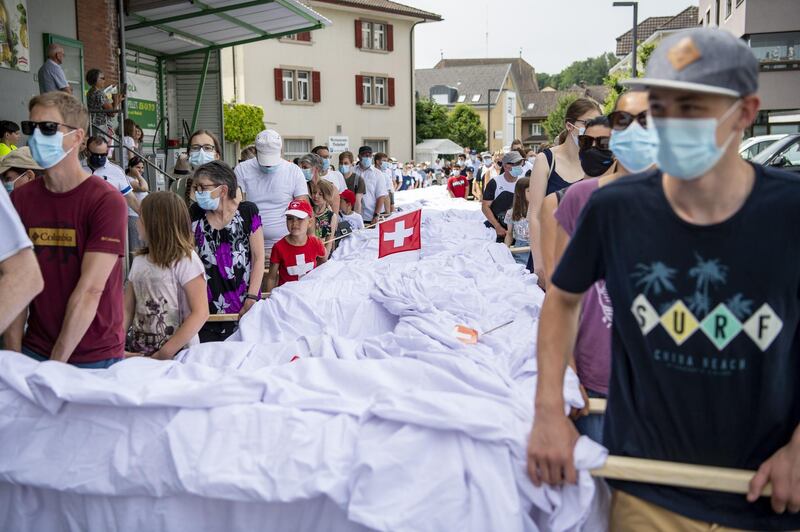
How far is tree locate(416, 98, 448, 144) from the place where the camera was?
194 ft

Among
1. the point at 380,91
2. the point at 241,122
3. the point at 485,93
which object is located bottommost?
the point at 241,122

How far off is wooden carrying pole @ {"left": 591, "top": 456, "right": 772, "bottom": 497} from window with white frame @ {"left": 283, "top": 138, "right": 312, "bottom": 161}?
3636 cm

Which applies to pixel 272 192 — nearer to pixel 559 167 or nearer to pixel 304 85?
pixel 559 167

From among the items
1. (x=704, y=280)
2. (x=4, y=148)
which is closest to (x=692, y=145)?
(x=704, y=280)

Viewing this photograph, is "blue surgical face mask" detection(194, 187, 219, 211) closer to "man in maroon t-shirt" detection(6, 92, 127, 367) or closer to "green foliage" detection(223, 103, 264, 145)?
"man in maroon t-shirt" detection(6, 92, 127, 367)

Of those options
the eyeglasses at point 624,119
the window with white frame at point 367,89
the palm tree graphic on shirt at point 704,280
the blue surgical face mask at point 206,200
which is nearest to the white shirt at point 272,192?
the blue surgical face mask at point 206,200

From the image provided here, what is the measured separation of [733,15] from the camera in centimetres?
3766

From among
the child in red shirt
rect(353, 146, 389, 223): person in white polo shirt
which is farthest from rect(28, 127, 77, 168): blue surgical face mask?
rect(353, 146, 389, 223): person in white polo shirt

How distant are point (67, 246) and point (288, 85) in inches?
1421

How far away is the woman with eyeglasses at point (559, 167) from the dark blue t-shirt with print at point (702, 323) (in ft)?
9.46

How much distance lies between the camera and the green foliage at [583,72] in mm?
190250

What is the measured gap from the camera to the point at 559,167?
17.1ft

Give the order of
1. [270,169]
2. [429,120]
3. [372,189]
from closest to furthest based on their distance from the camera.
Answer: [270,169] → [372,189] → [429,120]

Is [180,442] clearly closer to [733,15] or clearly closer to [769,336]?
[769,336]
